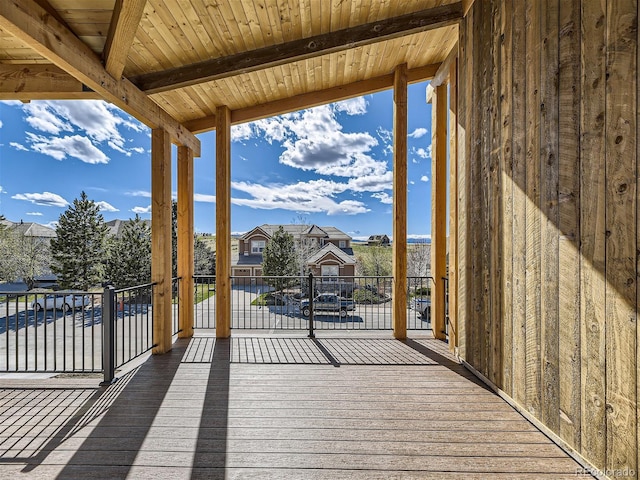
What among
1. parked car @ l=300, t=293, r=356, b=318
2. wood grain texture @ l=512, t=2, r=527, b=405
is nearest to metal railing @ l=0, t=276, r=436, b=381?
parked car @ l=300, t=293, r=356, b=318

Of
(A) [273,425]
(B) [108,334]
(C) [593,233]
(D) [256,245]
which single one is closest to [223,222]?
(B) [108,334]

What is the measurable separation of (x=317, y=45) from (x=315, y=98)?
1.05m

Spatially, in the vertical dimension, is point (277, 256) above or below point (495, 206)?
below

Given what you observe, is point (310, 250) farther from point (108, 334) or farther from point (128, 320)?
point (108, 334)

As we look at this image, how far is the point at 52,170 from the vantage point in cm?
3147

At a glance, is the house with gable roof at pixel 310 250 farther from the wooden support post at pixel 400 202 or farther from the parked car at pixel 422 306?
the wooden support post at pixel 400 202

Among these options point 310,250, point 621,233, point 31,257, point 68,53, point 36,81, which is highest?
point 36,81

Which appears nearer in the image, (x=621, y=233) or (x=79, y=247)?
(x=621, y=233)

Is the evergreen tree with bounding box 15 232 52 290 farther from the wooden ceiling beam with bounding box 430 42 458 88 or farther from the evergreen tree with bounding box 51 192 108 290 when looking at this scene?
the wooden ceiling beam with bounding box 430 42 458 88

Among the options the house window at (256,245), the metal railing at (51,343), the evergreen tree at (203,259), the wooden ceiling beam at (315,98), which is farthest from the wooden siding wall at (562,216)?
the house window at (256,245)

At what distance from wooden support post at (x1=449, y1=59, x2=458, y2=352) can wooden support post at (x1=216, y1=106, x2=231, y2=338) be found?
2765 mm

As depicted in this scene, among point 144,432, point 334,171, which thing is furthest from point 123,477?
point 334,171

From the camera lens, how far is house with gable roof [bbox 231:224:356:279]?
58.3 feet

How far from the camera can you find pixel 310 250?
65.1 feet
